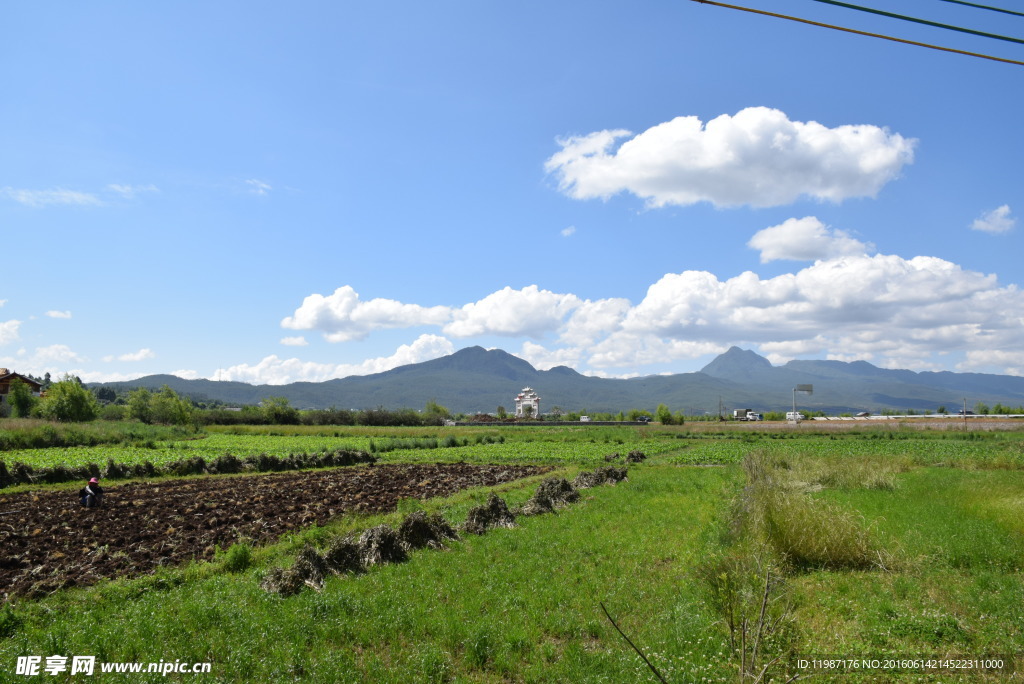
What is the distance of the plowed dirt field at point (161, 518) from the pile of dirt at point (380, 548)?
4.12 metres

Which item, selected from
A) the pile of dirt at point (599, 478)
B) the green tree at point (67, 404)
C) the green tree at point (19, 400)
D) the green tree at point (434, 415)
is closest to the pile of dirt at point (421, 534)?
the pile of dirt at point (599, 478)

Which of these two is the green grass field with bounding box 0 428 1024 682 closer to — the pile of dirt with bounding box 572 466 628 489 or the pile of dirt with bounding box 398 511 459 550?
the pile of dirt with bounding box 398 511 459 550

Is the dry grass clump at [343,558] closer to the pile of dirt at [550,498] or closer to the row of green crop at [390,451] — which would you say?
the pile of dirt at [550,498]

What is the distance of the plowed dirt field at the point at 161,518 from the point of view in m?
12.6

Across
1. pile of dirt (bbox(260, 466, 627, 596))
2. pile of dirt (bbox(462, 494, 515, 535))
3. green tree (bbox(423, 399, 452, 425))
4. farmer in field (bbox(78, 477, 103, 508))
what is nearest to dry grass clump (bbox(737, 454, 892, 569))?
pile of dirt (bbox(462, 494, 515, 535))

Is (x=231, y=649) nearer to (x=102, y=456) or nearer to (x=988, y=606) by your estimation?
(x=988, y=606)

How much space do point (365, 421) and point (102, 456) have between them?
2694 inches

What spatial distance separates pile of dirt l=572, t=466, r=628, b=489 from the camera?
1046 inches

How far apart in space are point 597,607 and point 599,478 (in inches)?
725

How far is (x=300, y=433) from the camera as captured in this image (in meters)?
78.4

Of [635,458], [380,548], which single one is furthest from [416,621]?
[635,458]

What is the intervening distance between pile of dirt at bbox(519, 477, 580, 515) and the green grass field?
284 cm

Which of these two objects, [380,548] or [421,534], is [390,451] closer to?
[421,534]

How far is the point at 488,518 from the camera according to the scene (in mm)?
17062
